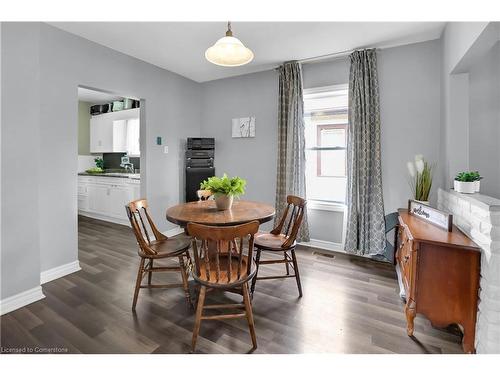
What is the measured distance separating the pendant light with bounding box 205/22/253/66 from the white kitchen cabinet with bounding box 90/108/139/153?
3716 mm

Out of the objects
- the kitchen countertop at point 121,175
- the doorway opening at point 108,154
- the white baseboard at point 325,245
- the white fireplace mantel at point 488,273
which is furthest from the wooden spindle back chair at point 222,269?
the kitchen countertop at point 121,175

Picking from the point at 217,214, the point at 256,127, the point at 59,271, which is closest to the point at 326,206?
the point at 256,127

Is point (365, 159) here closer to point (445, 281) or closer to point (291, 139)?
point (291, 139)

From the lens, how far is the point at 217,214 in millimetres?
2115

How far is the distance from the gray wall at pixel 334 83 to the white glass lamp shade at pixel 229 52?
182cm

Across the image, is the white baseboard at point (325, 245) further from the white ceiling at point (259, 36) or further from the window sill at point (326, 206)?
the white ceiling at point (259, 36)

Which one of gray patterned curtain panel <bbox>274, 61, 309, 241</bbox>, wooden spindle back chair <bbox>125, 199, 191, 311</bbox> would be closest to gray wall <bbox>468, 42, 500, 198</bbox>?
gray patterned curtain panel <bbox>274, 61, 309, 241</bbox>

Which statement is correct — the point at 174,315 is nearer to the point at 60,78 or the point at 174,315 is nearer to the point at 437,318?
the point at 437,318

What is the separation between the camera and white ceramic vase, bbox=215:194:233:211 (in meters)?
2.25

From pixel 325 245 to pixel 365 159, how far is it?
134cm

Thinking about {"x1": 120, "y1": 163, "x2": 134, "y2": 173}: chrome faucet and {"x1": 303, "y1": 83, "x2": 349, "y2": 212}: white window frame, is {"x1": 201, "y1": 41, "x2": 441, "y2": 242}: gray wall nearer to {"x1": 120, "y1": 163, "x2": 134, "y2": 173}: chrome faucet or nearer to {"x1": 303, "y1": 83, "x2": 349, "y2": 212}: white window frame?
{"x1": 303, "y1": 83, "x2": 349, "y2": 212}: white window frame
